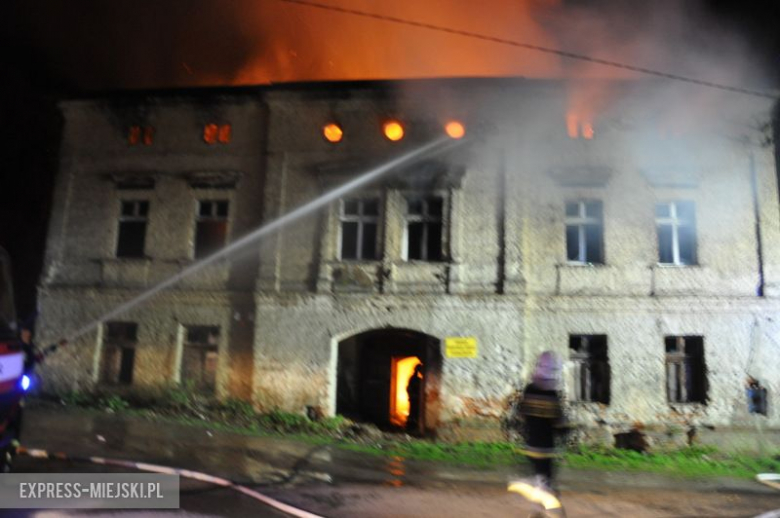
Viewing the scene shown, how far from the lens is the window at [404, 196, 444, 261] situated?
11484 mm

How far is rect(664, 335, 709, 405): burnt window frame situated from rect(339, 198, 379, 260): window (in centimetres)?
677

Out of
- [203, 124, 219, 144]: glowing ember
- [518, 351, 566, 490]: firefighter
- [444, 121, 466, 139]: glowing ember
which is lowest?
[518, 351, 566, 490]: firefighter

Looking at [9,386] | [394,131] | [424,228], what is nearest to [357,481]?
[9,386]

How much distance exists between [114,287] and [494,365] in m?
9.25

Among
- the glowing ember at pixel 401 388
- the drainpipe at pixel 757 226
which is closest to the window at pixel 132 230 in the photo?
the glowing ember at pixel 401 388

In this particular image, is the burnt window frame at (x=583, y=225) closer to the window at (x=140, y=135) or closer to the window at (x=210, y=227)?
the window at (x=210, y=227)

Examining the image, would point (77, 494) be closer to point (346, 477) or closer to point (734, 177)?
point (346, 477)

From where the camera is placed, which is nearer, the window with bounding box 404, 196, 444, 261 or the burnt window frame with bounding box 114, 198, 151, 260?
the window with bounding box 404, 196, 444, 261

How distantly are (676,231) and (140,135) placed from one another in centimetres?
1320

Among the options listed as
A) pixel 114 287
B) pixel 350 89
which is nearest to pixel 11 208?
pixel 114 287

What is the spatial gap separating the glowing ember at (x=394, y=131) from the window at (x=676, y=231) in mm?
5993

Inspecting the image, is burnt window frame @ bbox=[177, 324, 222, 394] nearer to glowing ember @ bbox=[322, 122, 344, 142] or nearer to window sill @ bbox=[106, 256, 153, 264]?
window sill @ bbox=[106, 256, 153, 264]

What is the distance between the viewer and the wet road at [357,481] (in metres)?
6.12

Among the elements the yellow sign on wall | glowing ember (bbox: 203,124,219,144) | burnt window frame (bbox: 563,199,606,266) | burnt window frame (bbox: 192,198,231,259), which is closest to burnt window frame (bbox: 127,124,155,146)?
glowing ember (bbox: 203,124,219,144)
